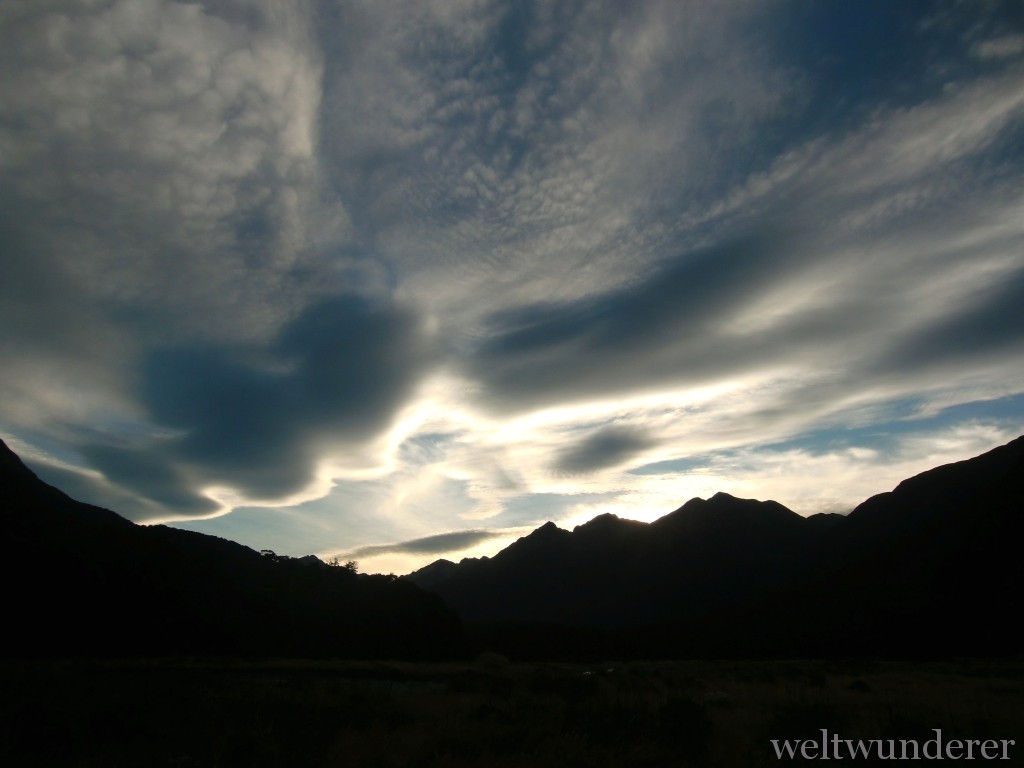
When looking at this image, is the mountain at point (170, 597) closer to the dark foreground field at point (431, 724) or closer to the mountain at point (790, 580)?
the mountain at point (790, 580)

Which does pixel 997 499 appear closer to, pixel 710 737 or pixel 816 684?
pixel 816 684

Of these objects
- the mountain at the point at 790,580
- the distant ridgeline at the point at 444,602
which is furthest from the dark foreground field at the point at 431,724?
the mountain at the point at 790,580

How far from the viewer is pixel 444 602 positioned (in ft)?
323

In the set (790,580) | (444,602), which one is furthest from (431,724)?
(790,580)

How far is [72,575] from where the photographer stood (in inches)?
2368

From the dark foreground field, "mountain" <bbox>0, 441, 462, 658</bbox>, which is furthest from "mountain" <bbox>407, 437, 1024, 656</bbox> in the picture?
the dark foreground field

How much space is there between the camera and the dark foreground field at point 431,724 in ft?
32.2

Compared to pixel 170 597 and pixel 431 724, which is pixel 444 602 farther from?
pixel 431 724

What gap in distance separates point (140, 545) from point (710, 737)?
281 feet

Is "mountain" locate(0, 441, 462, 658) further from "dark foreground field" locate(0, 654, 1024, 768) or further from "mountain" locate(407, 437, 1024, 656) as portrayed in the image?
"dark foreground field" locate(0, 654, 1024, 768)

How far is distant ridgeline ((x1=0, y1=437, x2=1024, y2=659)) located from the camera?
59625 millimetres

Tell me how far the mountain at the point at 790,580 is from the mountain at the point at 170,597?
16637 millimetres

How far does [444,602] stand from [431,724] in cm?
9086

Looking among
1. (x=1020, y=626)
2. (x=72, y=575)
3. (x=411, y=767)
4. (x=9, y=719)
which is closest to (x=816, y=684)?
(x=411, y=767)
